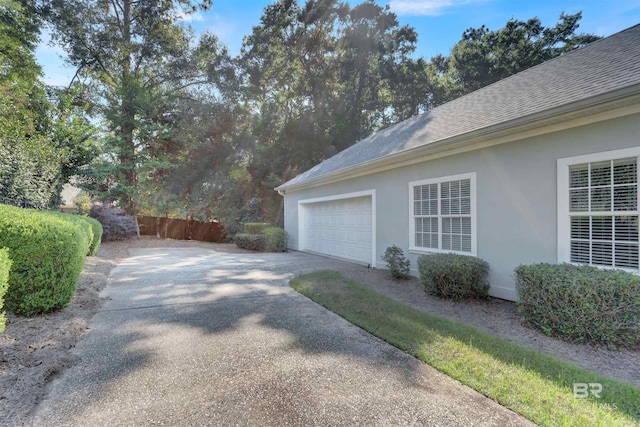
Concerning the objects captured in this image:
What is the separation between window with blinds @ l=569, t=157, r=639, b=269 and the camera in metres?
4.13

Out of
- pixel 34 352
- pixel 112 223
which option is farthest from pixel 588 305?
pixel 112 223

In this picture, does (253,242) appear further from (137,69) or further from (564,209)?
(137,69)

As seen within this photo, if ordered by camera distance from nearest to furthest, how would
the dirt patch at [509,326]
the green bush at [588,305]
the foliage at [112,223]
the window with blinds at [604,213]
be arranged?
the dirt patch at [509,326] → the green bush at [588,305] → the window with blinds at [604,213] → the foliage at [112,223]

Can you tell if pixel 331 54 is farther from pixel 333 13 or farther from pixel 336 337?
pixel 336 337

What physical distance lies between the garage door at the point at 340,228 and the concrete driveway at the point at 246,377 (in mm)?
4782

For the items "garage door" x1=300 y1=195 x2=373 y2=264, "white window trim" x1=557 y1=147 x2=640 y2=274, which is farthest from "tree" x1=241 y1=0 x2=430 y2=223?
"white window trim" x1=557 y1=147 x2=640 y2=274

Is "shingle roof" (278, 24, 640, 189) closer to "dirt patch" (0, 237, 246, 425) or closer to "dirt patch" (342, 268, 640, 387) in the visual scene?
"dirt patch" (342, 268, 640, 387)

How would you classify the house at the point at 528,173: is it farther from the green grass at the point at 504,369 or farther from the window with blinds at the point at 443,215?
the green grass at the point at 504,369

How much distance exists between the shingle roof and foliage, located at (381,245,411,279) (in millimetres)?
2423

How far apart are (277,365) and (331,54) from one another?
22124 millimetres

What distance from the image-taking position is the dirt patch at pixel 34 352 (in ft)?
7.83

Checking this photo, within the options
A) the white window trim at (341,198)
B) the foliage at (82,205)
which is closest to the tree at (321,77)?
the white window trim at (341,198)

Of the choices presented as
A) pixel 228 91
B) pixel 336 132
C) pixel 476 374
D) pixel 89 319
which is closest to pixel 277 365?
pixel 476 374

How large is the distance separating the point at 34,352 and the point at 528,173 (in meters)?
7.08
